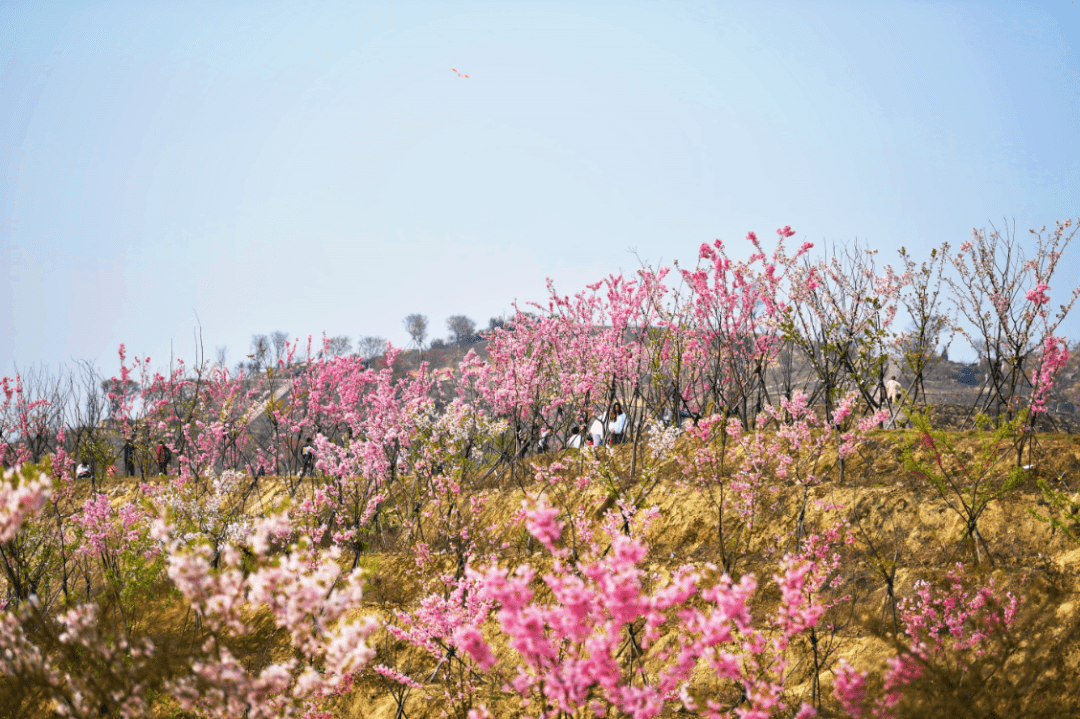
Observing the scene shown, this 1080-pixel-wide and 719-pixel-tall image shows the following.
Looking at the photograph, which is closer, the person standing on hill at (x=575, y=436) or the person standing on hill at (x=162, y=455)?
the person standing on hill at (x=575, y=436)

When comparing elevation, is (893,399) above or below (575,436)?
above

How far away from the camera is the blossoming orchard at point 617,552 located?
8.82 feet

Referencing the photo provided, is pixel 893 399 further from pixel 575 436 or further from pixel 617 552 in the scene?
pixel 617 552

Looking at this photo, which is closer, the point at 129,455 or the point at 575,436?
the point at 575,436

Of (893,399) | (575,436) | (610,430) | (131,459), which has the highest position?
(893,399)

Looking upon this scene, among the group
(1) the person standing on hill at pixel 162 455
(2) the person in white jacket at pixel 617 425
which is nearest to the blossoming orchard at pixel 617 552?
(2) the person in white jacket at pixel 617 425

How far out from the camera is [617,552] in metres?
2.55

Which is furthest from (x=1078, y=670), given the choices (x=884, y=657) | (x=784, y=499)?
(x=784, y=499)

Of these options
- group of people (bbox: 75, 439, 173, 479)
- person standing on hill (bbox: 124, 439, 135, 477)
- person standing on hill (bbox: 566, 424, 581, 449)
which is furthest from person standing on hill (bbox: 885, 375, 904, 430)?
person standing on hill (bbox: 124, 439, 135, 477)

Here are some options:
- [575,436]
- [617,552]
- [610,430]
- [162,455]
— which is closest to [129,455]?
[162,455]

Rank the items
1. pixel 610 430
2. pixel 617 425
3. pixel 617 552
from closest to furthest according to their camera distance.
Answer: pixel 617 552 → pixel 610 430 → pixel 617 425

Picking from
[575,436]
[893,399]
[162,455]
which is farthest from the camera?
[162,455]

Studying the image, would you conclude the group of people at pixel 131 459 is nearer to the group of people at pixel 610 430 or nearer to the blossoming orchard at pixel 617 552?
the blossoming orchard at pixel 617 552

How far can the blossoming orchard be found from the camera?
8.82 ft
